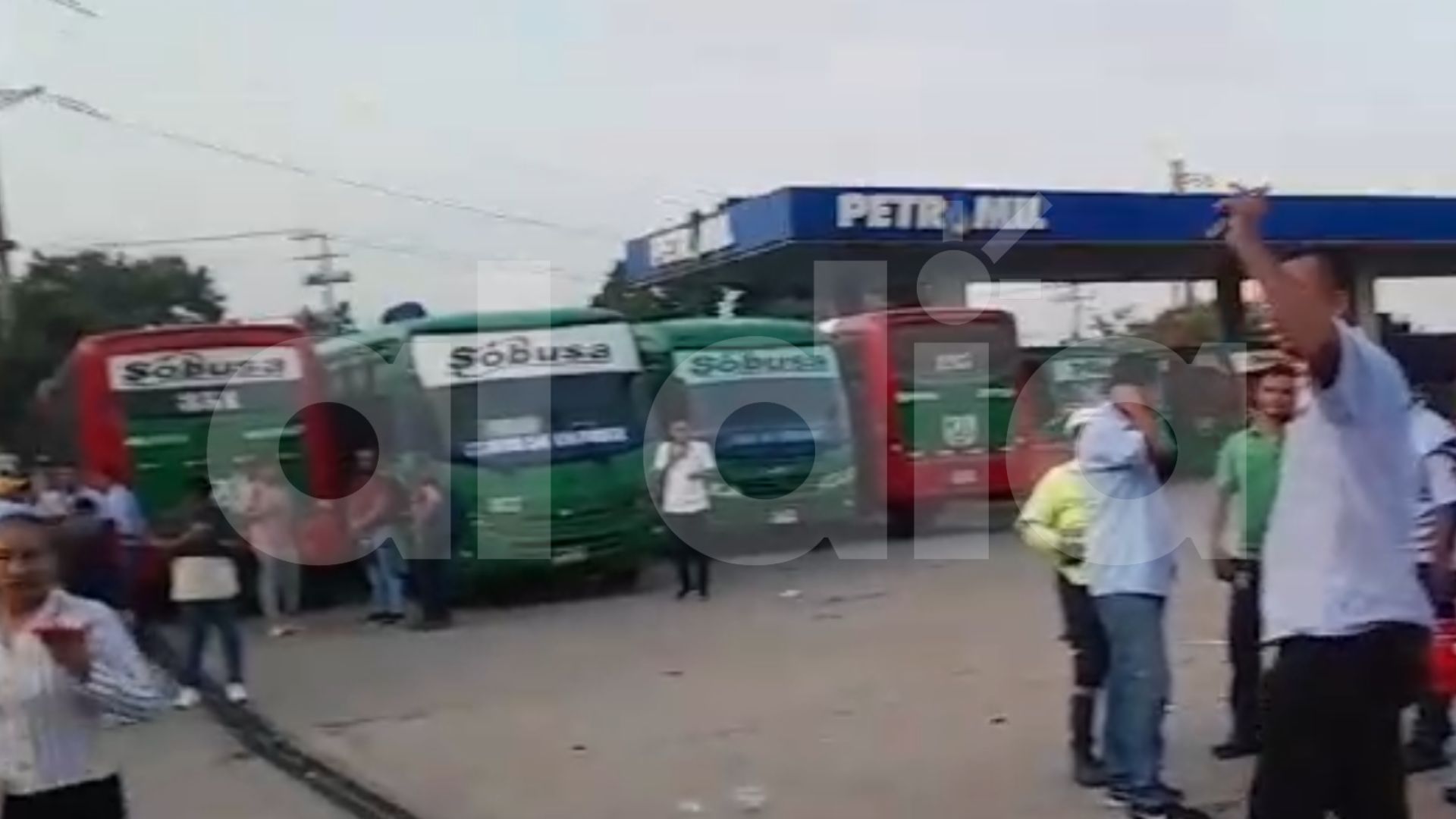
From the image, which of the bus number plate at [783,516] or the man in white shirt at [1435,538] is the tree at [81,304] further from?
the man in white shirt at [1435,538]

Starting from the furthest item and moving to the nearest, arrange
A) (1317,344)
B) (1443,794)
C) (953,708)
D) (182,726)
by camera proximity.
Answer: (182,726), (953,708), (1443,794), (1317,344)

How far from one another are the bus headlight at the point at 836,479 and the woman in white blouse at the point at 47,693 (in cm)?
1795

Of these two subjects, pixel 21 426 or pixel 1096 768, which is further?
pixel 21 426

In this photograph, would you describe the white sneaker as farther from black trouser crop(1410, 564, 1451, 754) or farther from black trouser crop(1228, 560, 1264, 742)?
black trouser crop(1410, 564, 1451, 754)

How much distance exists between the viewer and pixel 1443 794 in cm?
888

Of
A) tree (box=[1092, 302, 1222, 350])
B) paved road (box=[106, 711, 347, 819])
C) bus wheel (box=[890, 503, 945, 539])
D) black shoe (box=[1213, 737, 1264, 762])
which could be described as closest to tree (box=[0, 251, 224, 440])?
tree (box=[1092, 302, 1222, 350])

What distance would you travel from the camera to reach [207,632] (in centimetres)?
1485

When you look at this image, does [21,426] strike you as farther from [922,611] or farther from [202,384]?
[922,611]

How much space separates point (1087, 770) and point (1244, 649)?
91cm

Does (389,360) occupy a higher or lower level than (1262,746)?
higher

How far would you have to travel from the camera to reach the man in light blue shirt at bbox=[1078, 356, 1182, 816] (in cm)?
865

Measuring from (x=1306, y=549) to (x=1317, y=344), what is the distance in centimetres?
64

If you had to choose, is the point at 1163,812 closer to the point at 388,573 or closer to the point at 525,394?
the point at 388,573

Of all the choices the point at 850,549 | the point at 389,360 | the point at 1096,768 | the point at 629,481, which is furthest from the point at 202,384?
the point at 1096,768
